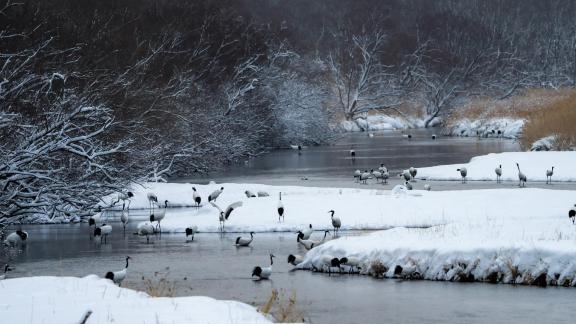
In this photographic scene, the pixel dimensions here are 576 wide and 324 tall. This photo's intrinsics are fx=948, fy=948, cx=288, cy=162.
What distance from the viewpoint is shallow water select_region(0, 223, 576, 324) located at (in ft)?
57.2

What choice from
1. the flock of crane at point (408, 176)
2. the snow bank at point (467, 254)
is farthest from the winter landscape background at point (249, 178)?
the flock of crane at point (408, 176)

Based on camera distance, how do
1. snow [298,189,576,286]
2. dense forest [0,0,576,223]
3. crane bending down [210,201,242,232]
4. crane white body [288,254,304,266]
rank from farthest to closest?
dense forest [0,0,576,223] < crane bending down [210,201,242,232] < crane white body [288,254,304,266] < snow [298,189,576,286]

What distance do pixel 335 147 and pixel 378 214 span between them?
4221cm

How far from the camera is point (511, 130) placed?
3039 inches

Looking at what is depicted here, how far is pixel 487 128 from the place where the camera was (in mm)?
81812

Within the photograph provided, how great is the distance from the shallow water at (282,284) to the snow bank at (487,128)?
5074 cm

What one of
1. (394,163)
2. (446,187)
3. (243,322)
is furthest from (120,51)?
(243,322)

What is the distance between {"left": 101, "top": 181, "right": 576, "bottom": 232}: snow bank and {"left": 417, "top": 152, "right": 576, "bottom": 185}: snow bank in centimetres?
958

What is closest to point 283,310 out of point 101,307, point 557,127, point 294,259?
point 101,307

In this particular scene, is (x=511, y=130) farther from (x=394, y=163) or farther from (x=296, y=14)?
(x=296, y=14)

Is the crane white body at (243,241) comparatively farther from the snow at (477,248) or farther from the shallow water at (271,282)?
the snow at (477,248)

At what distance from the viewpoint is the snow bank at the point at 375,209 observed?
30.6 meters

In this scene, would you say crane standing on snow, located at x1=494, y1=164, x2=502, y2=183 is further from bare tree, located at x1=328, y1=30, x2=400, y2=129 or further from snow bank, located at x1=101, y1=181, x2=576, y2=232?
bare tree, located at x1=328, y1=30, x2=400, y2=129

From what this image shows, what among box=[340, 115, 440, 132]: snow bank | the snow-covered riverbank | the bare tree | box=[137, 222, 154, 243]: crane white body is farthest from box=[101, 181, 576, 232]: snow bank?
box=[340, 115, 440, 132]: snow bank
